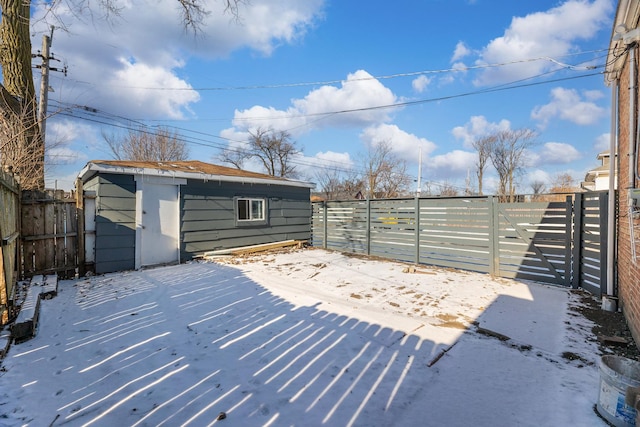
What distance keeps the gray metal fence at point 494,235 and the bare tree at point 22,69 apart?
6701 mm

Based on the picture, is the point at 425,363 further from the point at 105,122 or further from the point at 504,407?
the point at 105,122

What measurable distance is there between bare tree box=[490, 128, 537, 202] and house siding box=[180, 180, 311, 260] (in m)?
25.2

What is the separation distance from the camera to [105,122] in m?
15.0

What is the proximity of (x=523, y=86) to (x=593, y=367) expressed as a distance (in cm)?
940

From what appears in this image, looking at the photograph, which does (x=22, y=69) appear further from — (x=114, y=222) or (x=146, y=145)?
(x=146, y=145)

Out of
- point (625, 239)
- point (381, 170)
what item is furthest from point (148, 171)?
point (381, 170)

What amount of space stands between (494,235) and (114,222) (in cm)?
830

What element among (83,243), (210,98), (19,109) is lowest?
(83,243)

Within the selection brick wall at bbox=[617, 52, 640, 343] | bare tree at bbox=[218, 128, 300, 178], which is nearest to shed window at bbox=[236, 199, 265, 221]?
brick wall at bbox=[617, 52, 640, 343]

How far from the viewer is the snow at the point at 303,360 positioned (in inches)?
78.7

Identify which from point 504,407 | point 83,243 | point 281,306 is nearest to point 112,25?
point 83,243

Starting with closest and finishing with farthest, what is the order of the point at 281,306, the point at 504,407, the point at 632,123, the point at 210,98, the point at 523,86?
the point at 504,407
the point at 632,123
the point at 281,306
the point at 523,86
the point at 210,98

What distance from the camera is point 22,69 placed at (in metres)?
5.93

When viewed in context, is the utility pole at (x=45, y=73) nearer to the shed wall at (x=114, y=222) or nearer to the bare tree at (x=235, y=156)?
the shed wall at (x=114, y=222)
